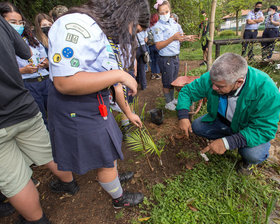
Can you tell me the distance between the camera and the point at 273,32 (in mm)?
6824

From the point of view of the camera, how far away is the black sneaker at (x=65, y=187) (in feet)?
6.63

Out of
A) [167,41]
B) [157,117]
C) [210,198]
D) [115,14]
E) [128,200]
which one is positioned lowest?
[210,198]

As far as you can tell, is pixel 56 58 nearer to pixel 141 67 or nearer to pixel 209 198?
pixel 209 198

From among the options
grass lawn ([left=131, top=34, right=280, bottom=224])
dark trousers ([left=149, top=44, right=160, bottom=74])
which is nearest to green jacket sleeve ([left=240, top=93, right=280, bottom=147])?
grass lawn ([left=131, top=34, right=280, bottom=224])

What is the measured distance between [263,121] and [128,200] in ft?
5.31

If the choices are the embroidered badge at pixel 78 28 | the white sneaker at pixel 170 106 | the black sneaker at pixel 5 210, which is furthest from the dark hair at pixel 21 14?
the white sneaker at pixel 170 106

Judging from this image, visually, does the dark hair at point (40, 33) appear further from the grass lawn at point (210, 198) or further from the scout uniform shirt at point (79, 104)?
the grass lawn at point (210, 198)

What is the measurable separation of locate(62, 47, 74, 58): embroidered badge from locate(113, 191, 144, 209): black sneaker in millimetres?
1477

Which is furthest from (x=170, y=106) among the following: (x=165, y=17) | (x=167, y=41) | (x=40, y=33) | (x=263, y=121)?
(x=40, y=33)

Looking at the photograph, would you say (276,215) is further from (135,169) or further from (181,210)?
(135,169)

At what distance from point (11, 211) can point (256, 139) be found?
2.86 metres

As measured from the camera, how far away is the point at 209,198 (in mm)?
1811

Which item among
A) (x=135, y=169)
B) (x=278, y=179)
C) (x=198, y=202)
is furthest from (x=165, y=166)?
(x=278, y=179)

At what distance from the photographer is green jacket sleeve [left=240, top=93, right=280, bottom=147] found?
167cm
